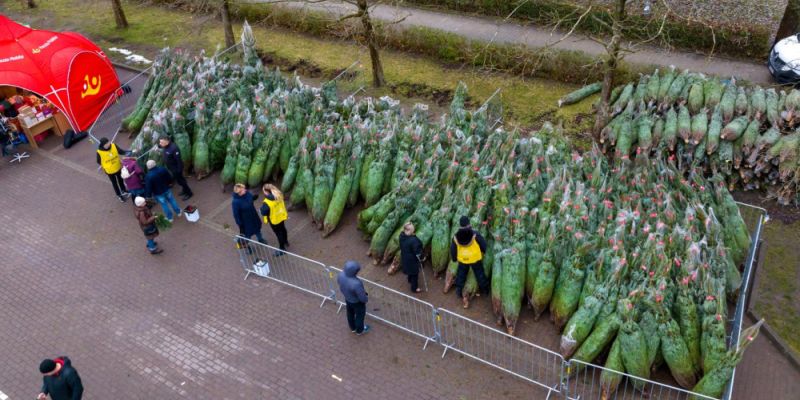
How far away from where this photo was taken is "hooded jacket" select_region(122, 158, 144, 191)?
11812 mm

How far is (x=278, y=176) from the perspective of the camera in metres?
13.2

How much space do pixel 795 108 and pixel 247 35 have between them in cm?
1253

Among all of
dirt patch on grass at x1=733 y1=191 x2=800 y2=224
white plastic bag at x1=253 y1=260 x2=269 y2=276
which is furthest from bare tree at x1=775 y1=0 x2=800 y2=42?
white plastic bag at x1=253 y1=260 x2=269 y2=276

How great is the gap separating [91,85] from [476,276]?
38.4ft

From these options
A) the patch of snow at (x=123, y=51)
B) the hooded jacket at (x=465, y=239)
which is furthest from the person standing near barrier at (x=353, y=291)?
the patch of snow at (x=123, y=51)

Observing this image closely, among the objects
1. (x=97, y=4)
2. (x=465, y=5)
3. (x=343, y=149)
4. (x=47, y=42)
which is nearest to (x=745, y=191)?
(x=343, y=149)

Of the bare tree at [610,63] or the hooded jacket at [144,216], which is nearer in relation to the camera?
the hooded jacket at [144,216]

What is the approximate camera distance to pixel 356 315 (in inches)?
364

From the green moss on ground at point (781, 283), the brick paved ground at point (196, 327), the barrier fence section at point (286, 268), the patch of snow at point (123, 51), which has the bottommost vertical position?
the brick paved ground at point (196, 327)

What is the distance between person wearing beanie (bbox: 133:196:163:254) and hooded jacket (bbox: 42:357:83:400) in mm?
3506

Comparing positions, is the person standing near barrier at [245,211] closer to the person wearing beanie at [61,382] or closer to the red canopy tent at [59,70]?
the person wearing beanie at [61,382]

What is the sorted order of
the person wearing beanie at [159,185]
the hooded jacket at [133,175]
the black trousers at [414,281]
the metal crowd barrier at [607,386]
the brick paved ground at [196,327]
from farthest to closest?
the hooded jacket at [133,175] < the person wearing beanie at [159,185] < the black trousers at [414,281] < the brick paved ground at [196,327] < the metal crowd barrier at [607,386]

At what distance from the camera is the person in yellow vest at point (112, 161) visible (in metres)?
12.3

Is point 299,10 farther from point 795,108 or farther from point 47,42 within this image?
point 795,108
